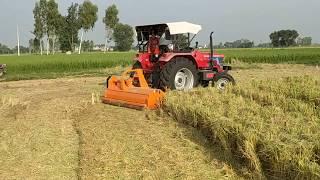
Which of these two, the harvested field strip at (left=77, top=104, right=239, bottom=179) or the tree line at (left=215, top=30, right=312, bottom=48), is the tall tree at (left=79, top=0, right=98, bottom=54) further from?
the harvested field strip at (left=77, top=104, right=239, bottom=179)

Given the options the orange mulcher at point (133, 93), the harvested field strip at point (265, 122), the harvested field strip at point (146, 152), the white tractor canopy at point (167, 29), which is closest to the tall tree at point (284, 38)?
the white tractor canopy at point (167, 29)

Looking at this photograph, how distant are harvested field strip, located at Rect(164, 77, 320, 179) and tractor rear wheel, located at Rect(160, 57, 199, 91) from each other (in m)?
1.87

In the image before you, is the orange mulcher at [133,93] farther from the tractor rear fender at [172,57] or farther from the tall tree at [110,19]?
the tall tree at [110,19]

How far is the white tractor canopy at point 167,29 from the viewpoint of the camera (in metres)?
12.1

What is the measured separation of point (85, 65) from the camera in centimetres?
3006

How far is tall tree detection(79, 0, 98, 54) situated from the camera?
69.2m

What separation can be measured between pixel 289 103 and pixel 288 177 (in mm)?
2891

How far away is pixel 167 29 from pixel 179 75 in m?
1.28

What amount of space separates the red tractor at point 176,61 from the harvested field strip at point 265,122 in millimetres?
2034

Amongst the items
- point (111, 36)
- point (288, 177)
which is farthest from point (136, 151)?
point (111, 36)

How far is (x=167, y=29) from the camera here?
480 inches

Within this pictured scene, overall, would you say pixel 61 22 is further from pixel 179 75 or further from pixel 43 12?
pixel 179 75

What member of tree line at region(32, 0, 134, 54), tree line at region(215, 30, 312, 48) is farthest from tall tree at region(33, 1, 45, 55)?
tree line at region(215, 30, 312, 48)

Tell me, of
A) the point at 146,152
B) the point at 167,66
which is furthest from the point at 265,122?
the point at 167,66
